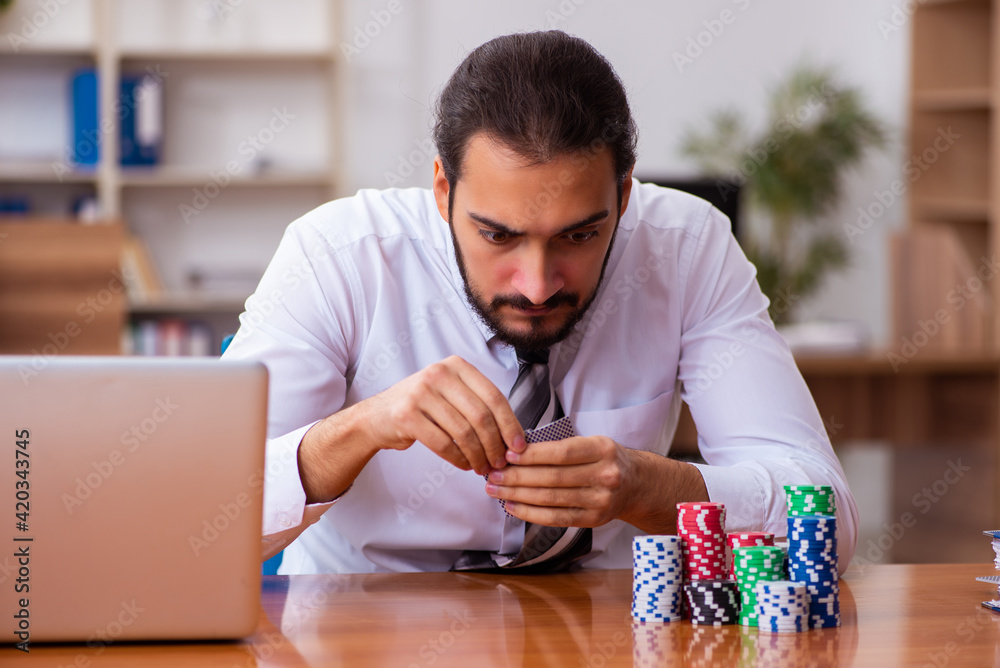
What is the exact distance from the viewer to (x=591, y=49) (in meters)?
1.45

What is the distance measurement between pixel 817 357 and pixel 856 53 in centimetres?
224

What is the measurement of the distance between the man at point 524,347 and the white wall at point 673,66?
3.08m

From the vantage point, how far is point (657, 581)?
1035 mm

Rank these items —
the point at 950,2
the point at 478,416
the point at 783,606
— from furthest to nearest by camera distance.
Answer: the point at 950,2
the point at 478,416
the point at 783,606

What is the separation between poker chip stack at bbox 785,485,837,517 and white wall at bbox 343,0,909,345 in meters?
3.71

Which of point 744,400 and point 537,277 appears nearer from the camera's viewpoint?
point 537,277

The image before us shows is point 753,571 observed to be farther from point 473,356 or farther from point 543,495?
point 473,356

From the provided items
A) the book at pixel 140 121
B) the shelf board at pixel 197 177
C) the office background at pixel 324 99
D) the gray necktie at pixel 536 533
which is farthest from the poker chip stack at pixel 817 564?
the book at pixel 140 121

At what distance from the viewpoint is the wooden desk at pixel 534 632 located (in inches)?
35.9

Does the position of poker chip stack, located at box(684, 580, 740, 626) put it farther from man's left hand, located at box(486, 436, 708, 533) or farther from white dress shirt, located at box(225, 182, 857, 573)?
white dress shirt, located at box(225, 182, 857, 573)

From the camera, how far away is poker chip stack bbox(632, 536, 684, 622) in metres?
1.03

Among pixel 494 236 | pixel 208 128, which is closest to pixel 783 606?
pixel 494 236

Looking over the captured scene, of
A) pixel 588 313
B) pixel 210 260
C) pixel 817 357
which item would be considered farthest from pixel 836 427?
pixel 210 260

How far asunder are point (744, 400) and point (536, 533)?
35cm
